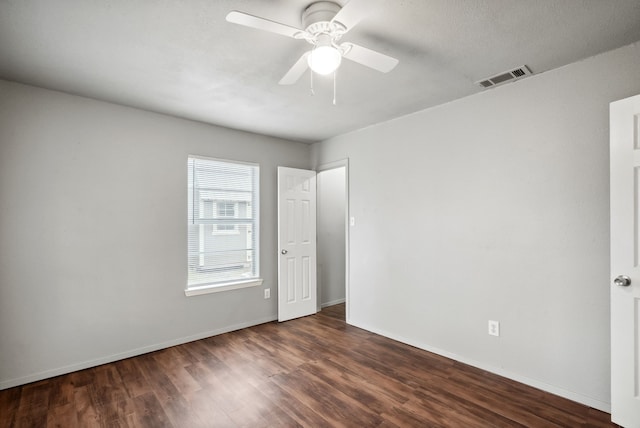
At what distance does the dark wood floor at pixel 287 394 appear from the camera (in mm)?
2113

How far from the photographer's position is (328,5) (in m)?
1.64

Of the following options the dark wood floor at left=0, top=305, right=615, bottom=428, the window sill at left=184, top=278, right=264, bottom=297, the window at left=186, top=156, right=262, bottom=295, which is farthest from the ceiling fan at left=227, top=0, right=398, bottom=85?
the window sill at left=184, top=278, right=264, bottom=297

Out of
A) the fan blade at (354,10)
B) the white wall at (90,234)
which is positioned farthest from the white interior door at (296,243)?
the fan blade at (354,10)

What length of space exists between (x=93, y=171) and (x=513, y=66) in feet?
12.4

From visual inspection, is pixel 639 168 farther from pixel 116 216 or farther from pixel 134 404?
pixel 116 216

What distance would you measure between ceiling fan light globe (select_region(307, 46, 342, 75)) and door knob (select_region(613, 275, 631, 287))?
2.17 metres

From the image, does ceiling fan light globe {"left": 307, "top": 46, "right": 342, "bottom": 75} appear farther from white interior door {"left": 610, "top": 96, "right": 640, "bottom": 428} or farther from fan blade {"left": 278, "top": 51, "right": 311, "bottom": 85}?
white interior door {"left": 610, "top": 96, "right": 640, "bottom": 428}

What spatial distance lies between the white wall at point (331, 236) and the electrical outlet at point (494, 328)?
2626mm

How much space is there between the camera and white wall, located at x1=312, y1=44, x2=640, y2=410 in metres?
2.24

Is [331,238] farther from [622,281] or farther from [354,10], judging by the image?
[354,10]

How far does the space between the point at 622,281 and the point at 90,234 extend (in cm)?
419

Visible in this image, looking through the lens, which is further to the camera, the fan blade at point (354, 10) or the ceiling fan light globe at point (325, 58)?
the ceiling fan light globe at point (325, 58)

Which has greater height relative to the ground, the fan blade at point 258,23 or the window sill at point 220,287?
the fan blade at point 258,23

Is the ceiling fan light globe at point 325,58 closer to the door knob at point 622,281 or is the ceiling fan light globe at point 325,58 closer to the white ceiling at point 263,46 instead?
the white ceiling at point 263,46
